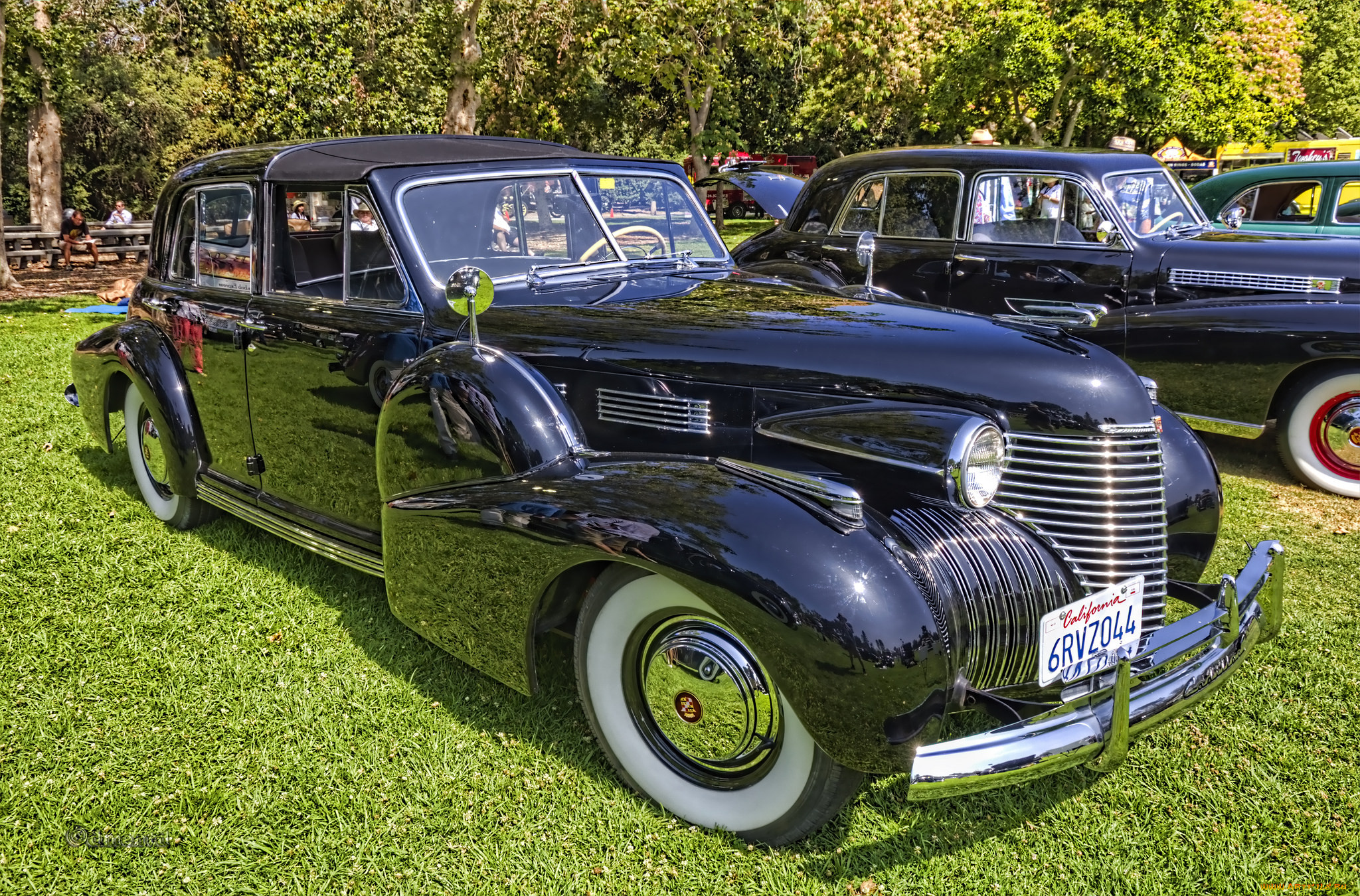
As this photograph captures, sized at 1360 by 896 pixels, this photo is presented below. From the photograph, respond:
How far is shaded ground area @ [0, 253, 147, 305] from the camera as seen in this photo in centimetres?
1424

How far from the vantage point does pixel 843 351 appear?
2908mm

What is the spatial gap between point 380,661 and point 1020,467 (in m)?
2.41

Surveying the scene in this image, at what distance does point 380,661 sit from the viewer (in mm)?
3650

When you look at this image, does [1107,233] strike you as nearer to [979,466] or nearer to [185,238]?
[979,466]

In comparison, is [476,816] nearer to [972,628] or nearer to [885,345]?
[972,628]

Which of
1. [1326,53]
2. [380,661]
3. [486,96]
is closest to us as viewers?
[380,661]

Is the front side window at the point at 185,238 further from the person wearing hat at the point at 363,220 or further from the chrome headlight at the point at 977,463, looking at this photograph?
the chrome headlight at the point at 977,463

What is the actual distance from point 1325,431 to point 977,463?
4.23m

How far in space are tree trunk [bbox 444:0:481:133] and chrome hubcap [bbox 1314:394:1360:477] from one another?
36.8ft

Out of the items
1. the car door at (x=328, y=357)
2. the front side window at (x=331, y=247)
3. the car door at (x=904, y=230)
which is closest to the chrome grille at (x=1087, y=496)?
the car door at (x=328, y=357)

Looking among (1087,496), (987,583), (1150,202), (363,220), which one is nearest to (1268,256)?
(1150,202)

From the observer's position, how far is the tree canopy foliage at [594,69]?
16.6 m

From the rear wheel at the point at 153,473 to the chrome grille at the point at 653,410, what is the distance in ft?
8.79

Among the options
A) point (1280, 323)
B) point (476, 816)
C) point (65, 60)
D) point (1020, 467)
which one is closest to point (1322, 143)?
point (1280, 323)
